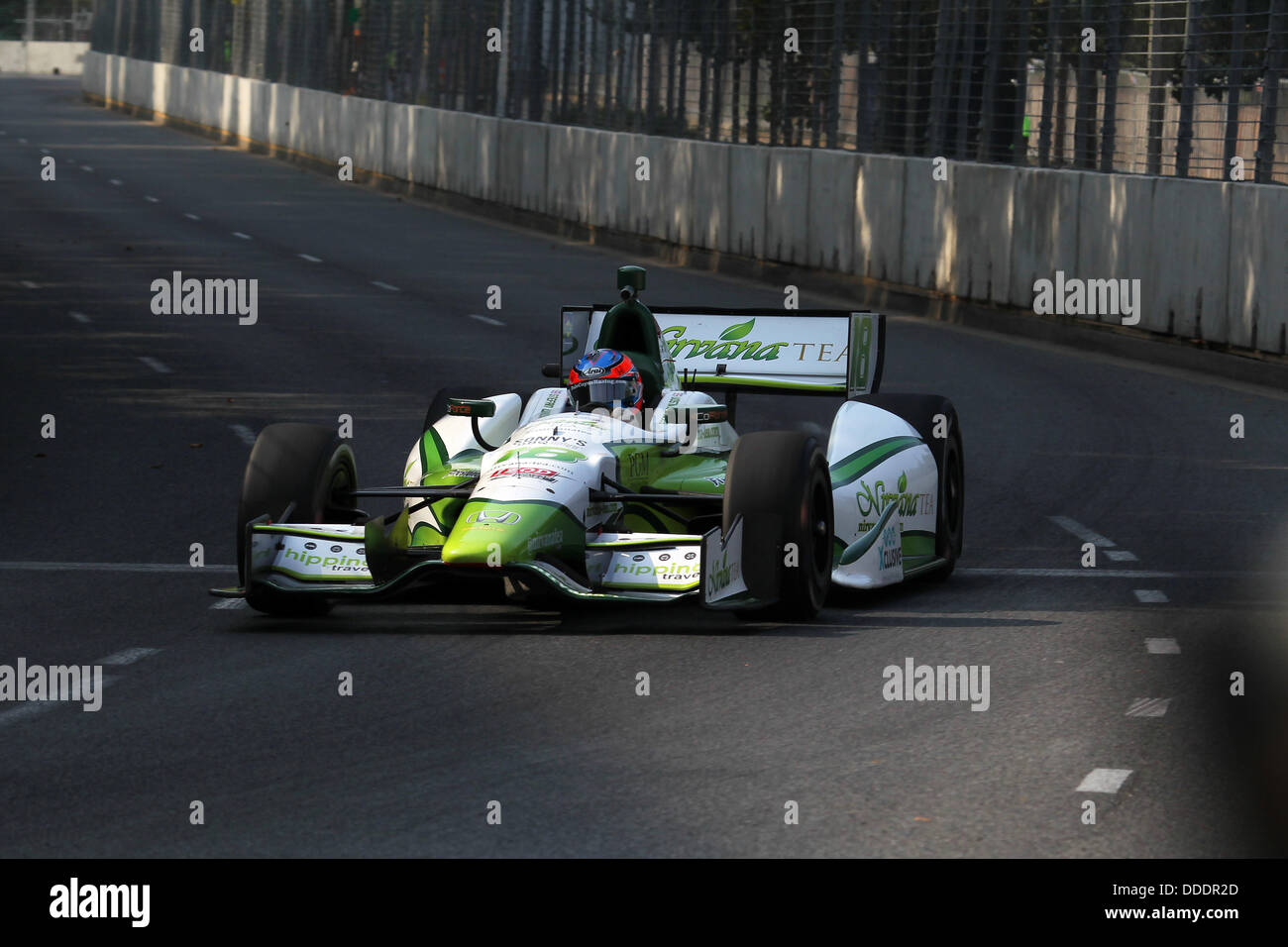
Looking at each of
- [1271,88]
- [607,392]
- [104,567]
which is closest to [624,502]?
[607,392]

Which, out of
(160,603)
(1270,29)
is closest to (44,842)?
(160,603)

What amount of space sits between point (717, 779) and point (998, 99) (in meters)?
17.4

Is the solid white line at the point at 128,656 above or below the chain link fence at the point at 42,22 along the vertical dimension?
below

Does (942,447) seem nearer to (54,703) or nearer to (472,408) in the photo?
(472,408)

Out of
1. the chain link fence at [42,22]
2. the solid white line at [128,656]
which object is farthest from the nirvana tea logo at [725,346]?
the chain link fence at [42,22]

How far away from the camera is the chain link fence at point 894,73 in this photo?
Result: 19.8 m

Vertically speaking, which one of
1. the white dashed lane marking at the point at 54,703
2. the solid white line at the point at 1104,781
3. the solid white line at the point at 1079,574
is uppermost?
the solid white line at the point at 1104,781

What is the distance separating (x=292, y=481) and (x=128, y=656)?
1370 mm

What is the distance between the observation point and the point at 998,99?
23.5 metres

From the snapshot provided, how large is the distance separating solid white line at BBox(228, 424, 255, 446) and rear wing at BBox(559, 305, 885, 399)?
11.3ft

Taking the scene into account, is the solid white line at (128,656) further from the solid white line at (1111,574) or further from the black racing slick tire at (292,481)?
the solid white line at (1111,574)

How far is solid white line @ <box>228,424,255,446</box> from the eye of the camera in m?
15.1

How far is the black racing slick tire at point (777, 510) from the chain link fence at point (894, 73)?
34.2 feet
